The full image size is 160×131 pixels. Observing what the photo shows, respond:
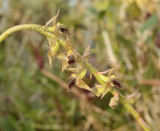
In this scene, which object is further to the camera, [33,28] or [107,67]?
[107,67]

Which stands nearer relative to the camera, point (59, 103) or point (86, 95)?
point (86, 95)

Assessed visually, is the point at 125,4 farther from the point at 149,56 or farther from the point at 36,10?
the point at 36,10

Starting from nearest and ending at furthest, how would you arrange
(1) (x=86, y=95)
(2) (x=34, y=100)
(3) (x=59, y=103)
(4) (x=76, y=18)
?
1. (1) (x=86, y=95)
2. (3) (x=59, y=103)
3. (2) (x=34, y=100)
4. (4) (x=76, y=18)

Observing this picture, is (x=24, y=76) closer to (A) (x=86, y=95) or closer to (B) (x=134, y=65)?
(A) (x=86, y=95)

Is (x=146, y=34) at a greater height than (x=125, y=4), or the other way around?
(x=125, y=4)

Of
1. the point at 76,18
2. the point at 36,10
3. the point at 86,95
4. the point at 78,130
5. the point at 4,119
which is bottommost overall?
the point at 78,130

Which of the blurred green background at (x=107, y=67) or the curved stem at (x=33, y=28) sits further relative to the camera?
the blurred green background at (x=107, y=67)

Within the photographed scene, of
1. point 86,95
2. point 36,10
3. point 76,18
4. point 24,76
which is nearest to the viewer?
point 86,95

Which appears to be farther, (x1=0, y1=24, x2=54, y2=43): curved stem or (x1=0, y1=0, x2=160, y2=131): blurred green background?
(x1=0, y1=0, x2=160, y2=131): blurred green background

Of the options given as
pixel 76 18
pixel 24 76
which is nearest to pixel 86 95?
pixel 24 76
